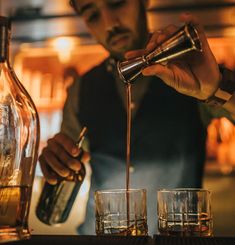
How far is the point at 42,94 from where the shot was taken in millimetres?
1719

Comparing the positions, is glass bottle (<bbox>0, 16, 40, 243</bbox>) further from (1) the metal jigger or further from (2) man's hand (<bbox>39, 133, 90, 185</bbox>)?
(2) man's hand (<bbox>39, 133, 90, 185</bbox>)

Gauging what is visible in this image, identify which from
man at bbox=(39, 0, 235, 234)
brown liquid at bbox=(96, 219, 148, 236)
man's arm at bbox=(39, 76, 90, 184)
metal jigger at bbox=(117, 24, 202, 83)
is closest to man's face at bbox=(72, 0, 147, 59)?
man at bbox=(39, 0, 235, 234)

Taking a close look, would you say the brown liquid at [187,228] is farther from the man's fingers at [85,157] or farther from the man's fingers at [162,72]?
the man's fingers at [85,157]

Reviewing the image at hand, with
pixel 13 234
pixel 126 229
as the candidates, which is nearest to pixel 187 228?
pixel 126 229

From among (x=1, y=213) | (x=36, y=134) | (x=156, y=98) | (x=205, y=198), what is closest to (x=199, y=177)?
(x=156, y=98)

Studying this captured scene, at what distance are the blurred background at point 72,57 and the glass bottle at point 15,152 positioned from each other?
0.47 metres

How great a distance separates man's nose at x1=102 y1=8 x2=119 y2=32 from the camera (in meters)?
1.69

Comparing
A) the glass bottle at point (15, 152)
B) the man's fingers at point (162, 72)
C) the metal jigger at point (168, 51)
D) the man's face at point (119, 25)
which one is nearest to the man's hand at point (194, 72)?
the man's fingers at point (162, 72)

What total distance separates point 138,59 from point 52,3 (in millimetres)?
791

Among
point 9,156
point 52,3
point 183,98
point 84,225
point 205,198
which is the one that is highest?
point 52,3

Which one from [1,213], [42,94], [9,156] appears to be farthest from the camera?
[42,94]

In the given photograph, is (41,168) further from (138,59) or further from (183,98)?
(138,59)

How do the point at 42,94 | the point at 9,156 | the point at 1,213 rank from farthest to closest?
the point at 42,94, the point at 9,156, the point at 1,213

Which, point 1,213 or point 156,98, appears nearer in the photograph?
point 1,213
